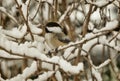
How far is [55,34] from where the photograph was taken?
8.09ft

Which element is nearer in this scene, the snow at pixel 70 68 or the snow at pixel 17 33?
the snow at pixel 70 68

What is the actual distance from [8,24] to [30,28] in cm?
139

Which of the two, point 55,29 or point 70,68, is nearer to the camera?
point 70,68

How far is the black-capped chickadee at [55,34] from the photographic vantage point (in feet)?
7.43

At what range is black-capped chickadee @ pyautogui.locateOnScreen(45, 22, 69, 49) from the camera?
2266mm

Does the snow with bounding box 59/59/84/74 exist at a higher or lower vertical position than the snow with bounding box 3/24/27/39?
lower

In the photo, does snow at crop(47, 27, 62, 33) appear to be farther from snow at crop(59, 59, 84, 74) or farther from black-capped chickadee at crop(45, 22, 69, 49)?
snow at crop(59, 59, 84, 74)

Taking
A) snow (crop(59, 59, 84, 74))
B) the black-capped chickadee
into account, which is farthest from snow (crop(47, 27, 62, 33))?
snow (crop(59, 59, 84, 74))

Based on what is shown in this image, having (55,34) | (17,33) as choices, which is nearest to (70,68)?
(17,33)

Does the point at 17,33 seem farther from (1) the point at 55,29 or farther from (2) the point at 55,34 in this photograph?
(2) the point at 55,34

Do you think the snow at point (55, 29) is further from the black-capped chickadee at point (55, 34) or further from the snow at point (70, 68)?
the snow at point (70, 68)

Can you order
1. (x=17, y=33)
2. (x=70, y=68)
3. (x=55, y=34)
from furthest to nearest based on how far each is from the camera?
(x=55, y=34) < (x=17, y=33) < (x=70, y=68)

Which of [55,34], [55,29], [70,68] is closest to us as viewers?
[70,68]

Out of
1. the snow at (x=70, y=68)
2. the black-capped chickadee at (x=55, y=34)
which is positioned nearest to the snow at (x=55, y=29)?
the black-capped chickadee at (x=55, y=34)
